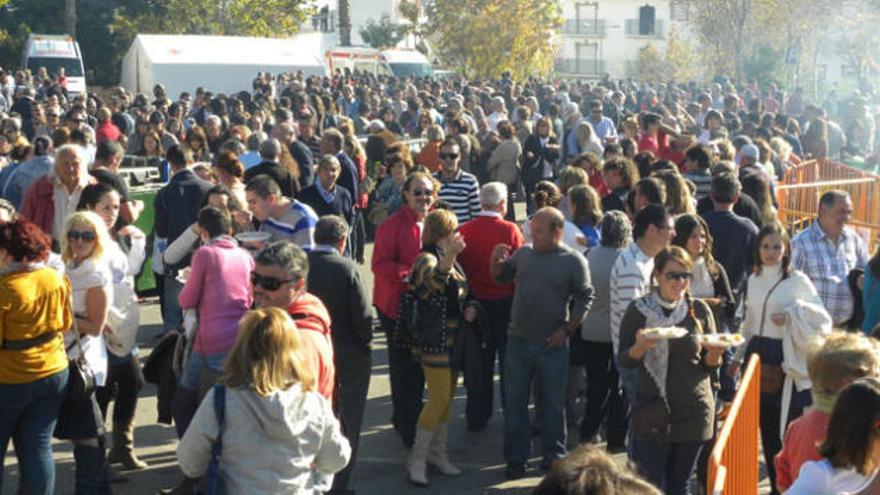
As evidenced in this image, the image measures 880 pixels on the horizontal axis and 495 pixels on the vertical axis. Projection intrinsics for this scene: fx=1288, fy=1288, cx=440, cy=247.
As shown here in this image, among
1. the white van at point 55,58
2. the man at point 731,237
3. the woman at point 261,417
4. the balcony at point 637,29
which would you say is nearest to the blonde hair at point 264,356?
the woman at point 261,417

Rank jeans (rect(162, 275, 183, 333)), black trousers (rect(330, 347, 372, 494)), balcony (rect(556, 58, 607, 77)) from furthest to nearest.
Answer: balcony (rect(556, 58, 607, 77)), jeans (rect(162, 275, 183, 333)), black trousers (rect(330, 347, 372, 494))

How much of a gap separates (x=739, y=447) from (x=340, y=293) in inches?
105

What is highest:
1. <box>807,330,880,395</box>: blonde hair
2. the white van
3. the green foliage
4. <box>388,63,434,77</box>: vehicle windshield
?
the green foliage

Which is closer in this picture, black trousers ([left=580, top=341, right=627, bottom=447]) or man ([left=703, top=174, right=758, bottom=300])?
black trousers ([left=580, top=341, right=627, bottom=447])

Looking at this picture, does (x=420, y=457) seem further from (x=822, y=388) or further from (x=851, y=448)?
(x=851, y=448)

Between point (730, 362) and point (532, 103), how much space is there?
18.9 m

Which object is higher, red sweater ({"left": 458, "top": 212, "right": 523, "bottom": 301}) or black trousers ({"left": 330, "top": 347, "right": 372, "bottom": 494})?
red sweater ({"left": 458, "top": 212, "right": 523, "bottom": 301})

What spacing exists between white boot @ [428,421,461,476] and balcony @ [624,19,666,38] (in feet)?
285

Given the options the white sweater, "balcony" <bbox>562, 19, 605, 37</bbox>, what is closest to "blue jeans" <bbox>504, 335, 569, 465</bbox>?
the white sweater

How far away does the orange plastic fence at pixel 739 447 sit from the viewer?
14.7 feet

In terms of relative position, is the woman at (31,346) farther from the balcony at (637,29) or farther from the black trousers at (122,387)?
the balcony at (637,29)

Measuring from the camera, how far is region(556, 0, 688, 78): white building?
92.3m

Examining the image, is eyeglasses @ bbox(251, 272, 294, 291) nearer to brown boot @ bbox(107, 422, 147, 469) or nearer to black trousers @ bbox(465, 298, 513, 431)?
brown boot @ bbox(107, 422, 147, 469)

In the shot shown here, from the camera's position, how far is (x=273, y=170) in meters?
12.0
